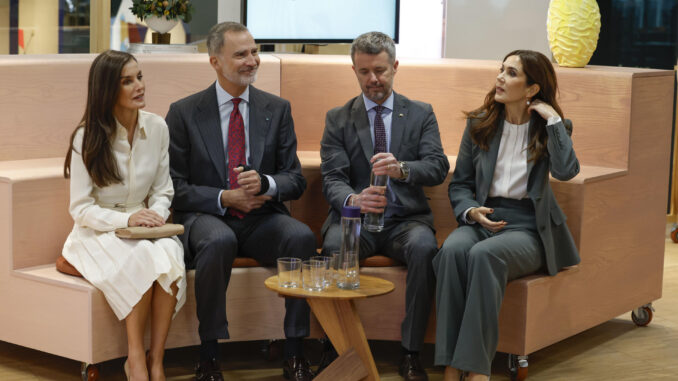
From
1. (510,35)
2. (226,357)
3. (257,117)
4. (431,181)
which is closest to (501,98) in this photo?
(431,181)

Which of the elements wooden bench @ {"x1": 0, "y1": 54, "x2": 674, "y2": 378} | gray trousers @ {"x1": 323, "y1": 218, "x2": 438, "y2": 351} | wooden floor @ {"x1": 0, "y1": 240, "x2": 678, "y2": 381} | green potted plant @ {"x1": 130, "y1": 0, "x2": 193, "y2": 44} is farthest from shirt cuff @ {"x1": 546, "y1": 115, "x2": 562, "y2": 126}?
green potted plant @ {"x1": 130, "y1": 0, "x2": 193, "y2": 44}

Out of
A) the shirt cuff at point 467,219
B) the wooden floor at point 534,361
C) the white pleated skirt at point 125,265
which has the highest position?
the shirt cuff at point 467,219

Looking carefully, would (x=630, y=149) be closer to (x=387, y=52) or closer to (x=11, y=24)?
(x=387, y=52)

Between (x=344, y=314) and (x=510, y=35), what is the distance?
132 inches

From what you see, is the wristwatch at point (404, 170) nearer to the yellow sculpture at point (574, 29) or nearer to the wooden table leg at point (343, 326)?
the wooden table leg at point (343, 326)

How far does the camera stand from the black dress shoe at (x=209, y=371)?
11.5 feet

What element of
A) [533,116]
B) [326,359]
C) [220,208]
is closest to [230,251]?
[220,208]

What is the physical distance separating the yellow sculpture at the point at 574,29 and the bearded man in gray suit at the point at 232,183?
1.39 metres

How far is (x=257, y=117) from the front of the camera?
3.89 metres

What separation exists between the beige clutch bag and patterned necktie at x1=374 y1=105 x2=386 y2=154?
954 mm

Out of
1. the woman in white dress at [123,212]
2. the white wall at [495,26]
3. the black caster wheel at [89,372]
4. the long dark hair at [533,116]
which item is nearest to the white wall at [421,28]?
the white wall at [495,26]

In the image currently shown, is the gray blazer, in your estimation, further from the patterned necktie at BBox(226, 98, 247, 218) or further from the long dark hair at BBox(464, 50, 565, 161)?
the patterned necktie at BBox(226, 98, 247, 218)

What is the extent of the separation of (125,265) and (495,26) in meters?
3.51

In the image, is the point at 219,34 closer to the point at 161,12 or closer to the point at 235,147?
the point at 235,147
